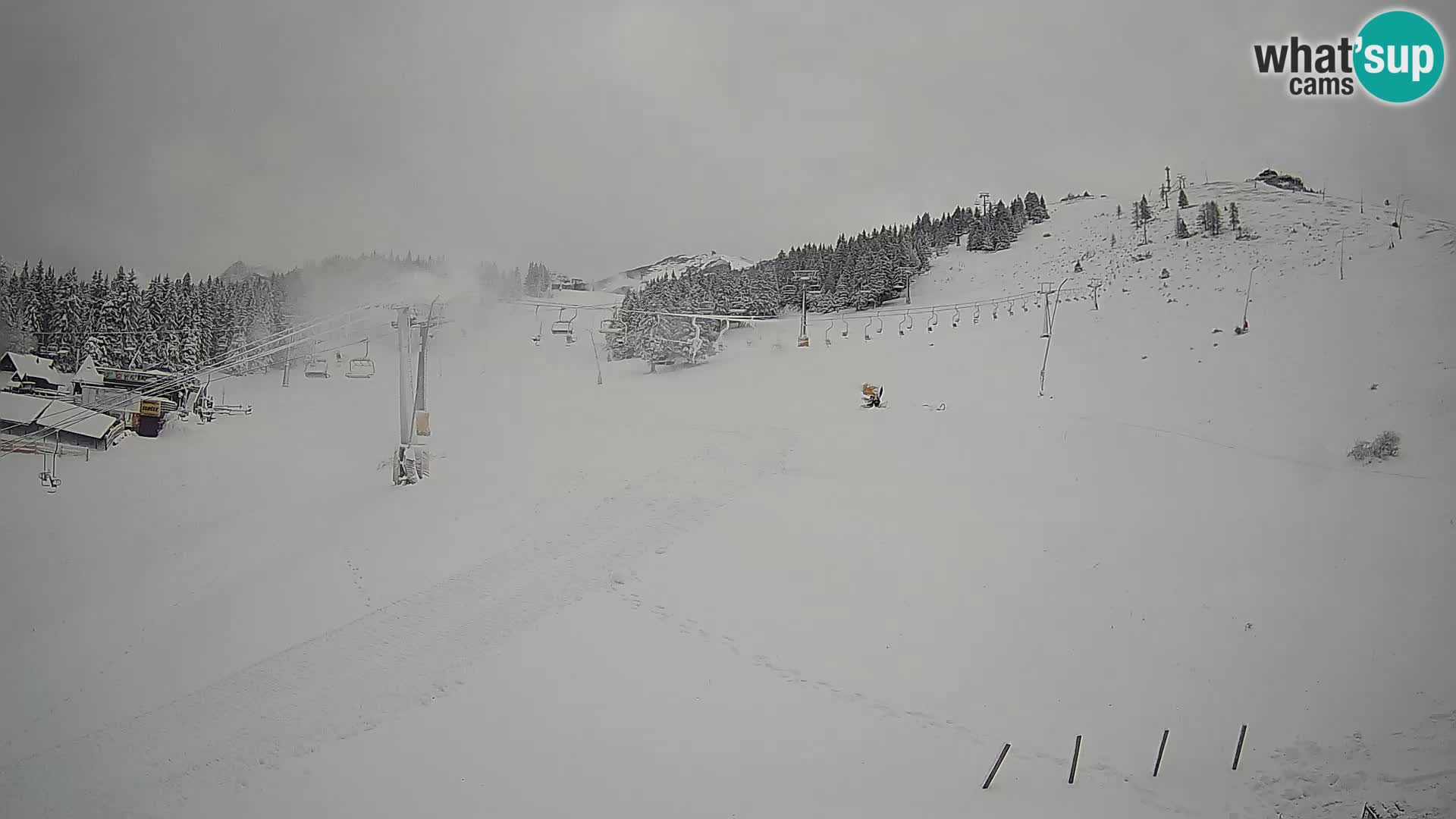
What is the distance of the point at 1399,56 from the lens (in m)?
10.5

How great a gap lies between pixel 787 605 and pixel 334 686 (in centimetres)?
797

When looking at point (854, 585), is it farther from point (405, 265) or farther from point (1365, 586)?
point (405, 265)

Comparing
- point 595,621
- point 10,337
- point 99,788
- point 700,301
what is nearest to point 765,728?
point 595,621

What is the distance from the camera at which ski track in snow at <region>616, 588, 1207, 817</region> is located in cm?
869

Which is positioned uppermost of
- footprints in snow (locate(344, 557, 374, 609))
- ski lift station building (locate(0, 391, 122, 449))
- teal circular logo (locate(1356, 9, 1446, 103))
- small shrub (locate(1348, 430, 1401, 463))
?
teal circular logo (locate(1356, 9, 1446, 103))

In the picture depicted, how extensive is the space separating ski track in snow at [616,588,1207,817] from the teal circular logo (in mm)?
11113

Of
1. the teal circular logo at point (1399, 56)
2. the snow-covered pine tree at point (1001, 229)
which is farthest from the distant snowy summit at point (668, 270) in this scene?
the teal circular logo at point (1399, 56)

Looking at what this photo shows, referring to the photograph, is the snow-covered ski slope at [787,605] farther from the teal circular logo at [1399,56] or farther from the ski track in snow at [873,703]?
the teal circular logo at [1399,56]

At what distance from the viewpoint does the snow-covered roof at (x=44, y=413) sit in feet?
49.9

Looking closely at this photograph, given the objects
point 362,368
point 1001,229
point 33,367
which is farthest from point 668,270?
point 33,367

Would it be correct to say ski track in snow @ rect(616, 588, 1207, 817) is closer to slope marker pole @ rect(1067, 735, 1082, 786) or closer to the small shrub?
slope marker pole @ rect(1067, 735, 1082, 786)

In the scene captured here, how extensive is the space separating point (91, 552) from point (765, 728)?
14.0 meters

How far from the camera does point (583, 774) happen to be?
30.1 ft

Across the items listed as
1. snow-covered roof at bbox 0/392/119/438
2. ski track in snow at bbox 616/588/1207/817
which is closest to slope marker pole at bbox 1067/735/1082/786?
ski track in snow at bbox 616/588/1207/817
